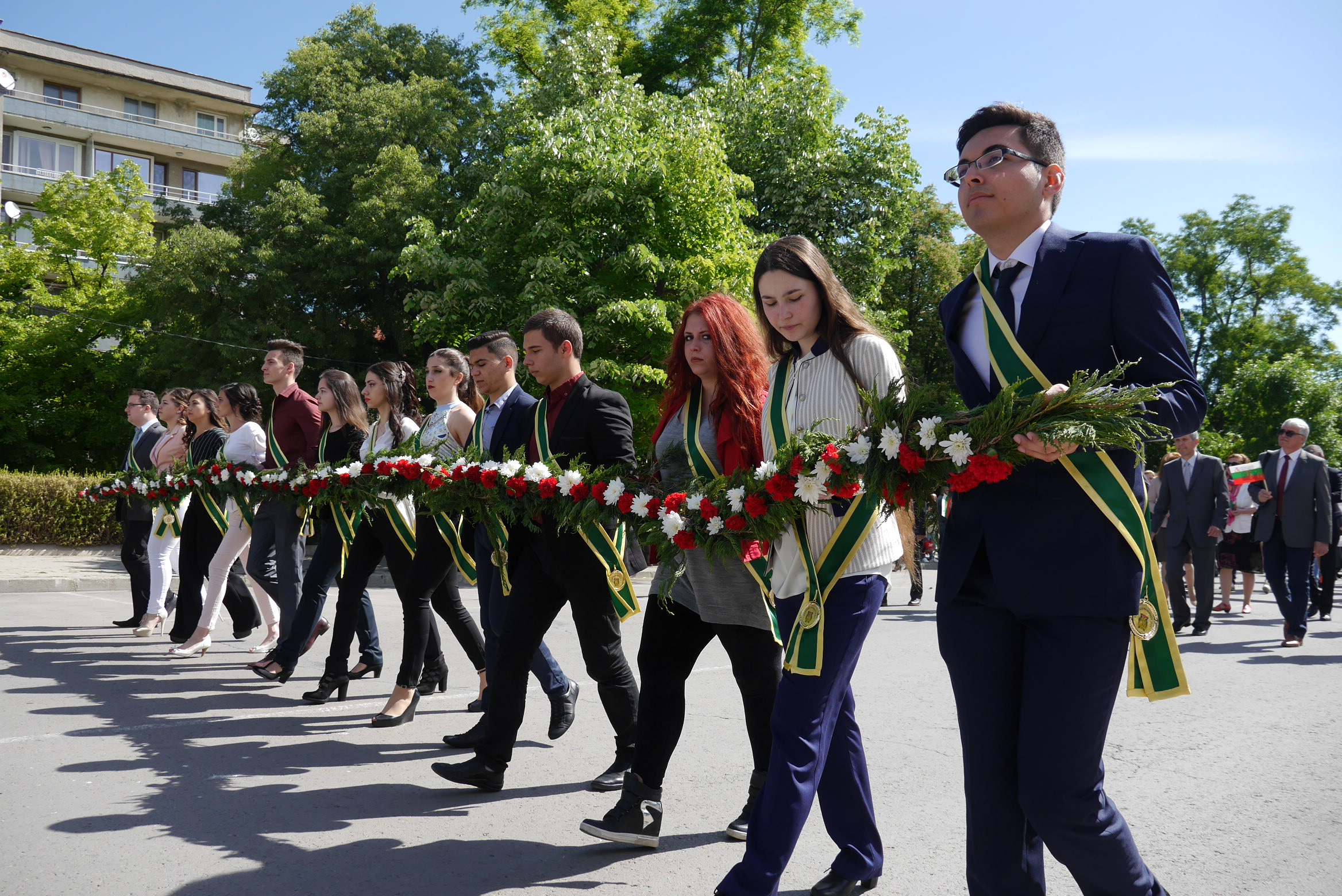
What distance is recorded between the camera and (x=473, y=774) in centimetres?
465

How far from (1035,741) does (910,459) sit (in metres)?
0.80

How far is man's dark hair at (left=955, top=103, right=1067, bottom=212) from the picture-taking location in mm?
2789

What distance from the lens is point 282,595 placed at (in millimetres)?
7836

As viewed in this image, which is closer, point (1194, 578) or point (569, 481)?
point (569, 481)

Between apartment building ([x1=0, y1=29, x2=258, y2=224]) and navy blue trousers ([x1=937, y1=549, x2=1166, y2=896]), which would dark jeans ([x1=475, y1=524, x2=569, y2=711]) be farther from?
apartment building ([x1=0, y1=29, x2=258, y2=224])

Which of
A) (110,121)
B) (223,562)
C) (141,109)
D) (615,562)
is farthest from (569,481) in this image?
(141,109)

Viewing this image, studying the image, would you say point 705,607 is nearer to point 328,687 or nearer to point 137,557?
point 328,687

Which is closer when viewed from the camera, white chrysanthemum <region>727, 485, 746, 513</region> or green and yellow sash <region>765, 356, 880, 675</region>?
green and yellow sash <region>765, 356, 880, 675</region>

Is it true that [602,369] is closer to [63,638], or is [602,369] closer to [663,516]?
[63,638]

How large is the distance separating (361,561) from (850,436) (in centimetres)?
439

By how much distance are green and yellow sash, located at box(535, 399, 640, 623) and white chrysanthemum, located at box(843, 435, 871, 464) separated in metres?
1.46

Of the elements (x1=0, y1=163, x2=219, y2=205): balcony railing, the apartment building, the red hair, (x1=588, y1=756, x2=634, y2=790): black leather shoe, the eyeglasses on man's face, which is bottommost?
(x1=588, y1=756, x2=634, y2=790): black leather shoe

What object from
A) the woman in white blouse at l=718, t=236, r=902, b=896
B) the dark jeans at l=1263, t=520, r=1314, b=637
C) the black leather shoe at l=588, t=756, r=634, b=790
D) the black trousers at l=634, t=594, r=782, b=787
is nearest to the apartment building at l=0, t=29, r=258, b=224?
the dark jeans at l=1263, t=520, r=1314, b=637

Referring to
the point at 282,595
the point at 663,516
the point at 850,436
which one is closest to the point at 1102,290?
the point at 850,436
